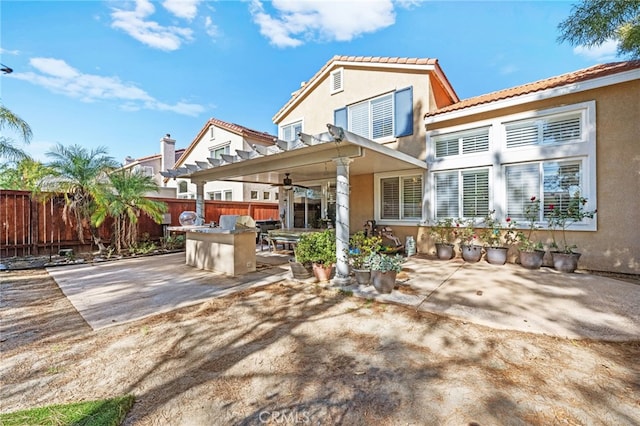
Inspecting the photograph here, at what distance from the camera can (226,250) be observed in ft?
21.9

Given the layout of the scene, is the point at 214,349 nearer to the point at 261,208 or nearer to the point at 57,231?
the point at 57,231

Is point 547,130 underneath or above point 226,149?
underneath

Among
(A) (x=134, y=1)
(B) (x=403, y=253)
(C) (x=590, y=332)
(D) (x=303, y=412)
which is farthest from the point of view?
(B) (x=403, y=253)

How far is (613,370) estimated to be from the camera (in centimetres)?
268

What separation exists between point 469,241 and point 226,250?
260 inches

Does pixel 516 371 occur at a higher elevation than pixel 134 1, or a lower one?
lower

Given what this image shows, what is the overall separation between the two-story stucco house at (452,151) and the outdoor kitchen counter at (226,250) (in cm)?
196

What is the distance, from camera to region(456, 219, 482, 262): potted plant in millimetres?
7414

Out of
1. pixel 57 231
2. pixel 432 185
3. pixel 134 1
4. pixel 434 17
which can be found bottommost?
pixel 57 231

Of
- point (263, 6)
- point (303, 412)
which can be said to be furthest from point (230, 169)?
point (303, 412)

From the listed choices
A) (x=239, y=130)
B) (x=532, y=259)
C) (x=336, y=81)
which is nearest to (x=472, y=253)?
(x=532, y=259)

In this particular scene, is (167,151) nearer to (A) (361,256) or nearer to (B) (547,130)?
(A) (361,256)

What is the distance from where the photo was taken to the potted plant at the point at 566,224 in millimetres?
6238

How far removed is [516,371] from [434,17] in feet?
35.4
